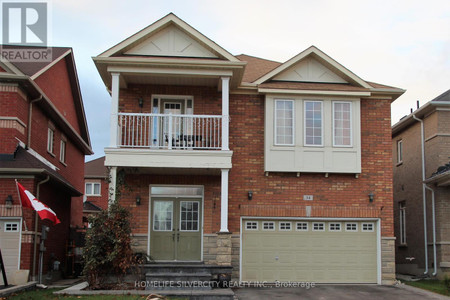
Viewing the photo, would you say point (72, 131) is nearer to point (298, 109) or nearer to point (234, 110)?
point (234, 110)

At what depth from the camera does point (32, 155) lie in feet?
52.9

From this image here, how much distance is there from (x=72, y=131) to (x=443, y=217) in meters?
14.1

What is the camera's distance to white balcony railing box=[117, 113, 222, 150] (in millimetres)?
15859

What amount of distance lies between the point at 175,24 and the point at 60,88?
7263 mm

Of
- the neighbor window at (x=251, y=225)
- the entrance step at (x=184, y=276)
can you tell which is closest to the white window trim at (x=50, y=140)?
the entrance step at (x=184, y=276)

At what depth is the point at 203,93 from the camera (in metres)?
17.1

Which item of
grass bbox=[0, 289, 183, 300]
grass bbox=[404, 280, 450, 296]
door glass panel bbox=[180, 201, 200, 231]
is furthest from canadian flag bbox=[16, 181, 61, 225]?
grass bbox=[404, 280, 450, 296]

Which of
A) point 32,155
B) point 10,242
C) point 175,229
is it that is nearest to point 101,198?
point 32,155

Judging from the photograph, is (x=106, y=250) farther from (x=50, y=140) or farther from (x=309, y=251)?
(x=50, y=140)

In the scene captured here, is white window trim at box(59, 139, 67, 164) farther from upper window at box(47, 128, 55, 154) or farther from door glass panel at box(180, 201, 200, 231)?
door glass panel at box(180, 201, 200, 231)

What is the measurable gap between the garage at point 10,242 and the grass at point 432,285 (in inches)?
458

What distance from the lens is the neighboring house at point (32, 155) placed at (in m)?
15.3

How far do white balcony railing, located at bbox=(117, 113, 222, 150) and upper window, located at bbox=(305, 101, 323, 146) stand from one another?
2.70 meters

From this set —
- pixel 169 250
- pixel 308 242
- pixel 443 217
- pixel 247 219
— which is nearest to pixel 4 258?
pixel 169 250
